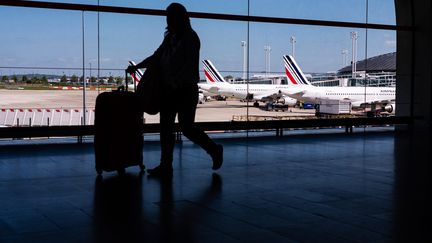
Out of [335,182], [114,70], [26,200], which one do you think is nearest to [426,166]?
[335,182]

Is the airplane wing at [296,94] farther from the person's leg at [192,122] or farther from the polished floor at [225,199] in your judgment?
the person's leg at [192,122]

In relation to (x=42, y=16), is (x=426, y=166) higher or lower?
lower

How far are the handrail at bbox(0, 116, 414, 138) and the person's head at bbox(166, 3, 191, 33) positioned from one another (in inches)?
132

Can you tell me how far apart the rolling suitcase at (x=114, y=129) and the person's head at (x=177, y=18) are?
73 cm

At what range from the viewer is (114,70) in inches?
361

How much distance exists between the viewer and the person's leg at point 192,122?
5309mm

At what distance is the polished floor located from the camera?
316 cm

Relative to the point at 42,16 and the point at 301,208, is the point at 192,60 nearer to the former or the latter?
the point at 301,208

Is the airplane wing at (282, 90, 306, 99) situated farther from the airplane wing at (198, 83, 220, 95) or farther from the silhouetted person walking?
the silhouetted person walking

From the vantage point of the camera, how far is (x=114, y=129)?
5.20 meters

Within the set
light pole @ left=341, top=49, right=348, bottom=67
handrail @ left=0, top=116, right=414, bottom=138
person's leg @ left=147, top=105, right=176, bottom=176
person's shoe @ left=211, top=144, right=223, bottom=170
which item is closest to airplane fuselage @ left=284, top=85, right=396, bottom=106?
light pole @ left=341, top=49, right=348, bottom=67

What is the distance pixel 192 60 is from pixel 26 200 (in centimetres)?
199

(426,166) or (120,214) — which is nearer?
(120,214)

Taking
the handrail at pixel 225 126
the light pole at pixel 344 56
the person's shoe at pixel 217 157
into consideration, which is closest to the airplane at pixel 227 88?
the light pole at pixel 344 56
